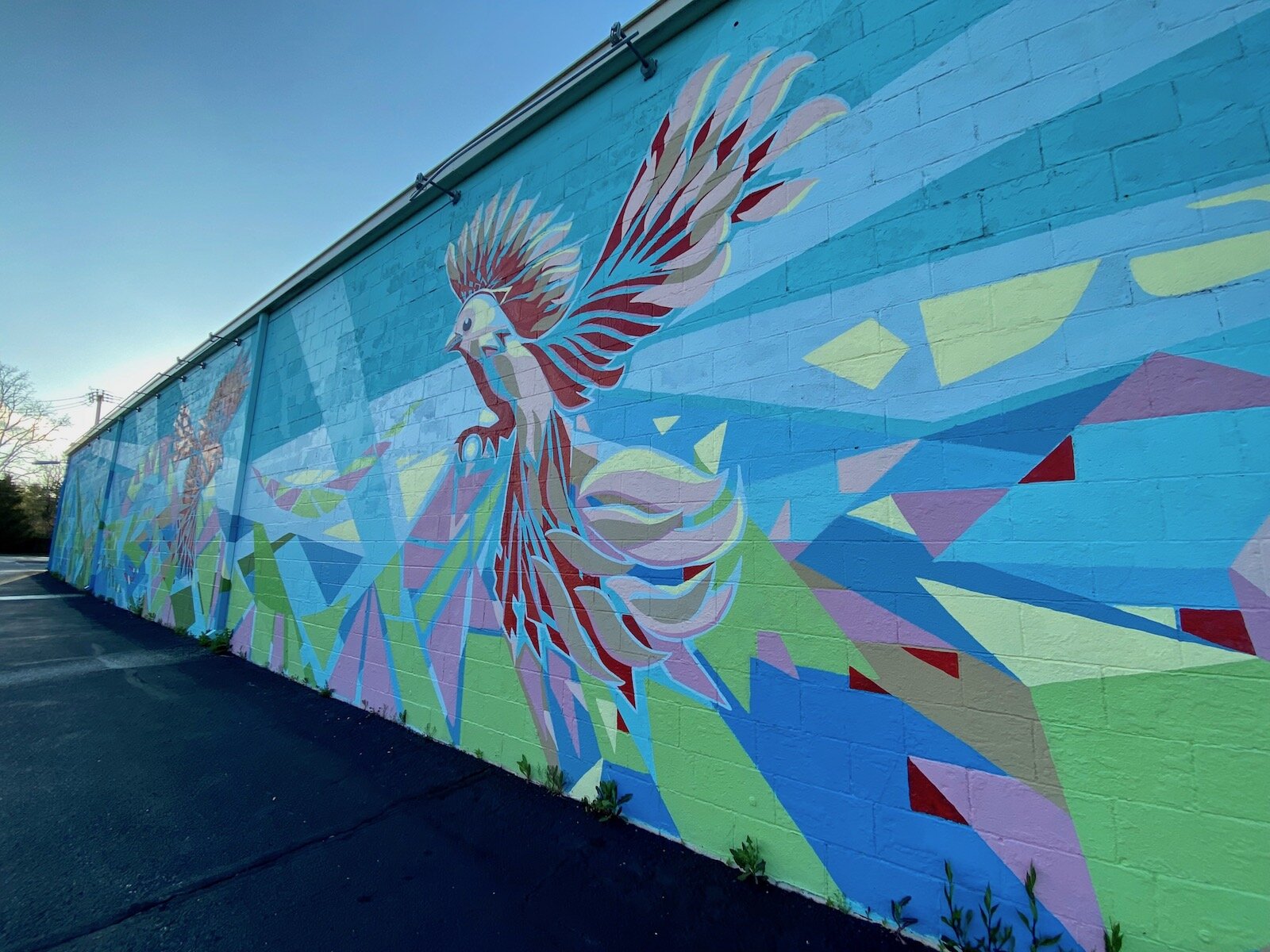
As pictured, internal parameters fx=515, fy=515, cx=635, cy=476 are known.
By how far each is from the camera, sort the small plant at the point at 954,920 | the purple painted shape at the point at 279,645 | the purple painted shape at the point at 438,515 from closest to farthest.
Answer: the small plant at the point at 954,920 < the purple painted shape at the point at 438,515 < the purple painted shape at the point at 279,645

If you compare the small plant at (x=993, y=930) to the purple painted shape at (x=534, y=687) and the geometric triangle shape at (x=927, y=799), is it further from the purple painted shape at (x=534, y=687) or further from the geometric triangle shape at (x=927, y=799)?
the purple painted shape at (x=534, y=687)

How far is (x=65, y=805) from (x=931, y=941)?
4.86 metres

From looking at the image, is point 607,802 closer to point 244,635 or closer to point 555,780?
point 555,780

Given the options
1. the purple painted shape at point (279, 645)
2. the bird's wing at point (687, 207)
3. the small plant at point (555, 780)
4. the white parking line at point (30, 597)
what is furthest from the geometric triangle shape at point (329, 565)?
the white parking line at point (30, 597)

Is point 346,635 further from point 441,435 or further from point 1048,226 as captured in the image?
point 1048,226

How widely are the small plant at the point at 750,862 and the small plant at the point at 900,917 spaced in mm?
549

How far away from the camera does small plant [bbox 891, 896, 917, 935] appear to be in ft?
6.79

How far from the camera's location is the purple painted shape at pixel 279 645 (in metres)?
5.96

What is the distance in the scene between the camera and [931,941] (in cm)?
203

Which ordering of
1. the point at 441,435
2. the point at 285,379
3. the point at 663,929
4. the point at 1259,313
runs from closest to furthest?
the point at 1259,313
the point at 663,929
the point at 441,435
the point at 285,379

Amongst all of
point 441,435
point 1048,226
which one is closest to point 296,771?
point 441,435

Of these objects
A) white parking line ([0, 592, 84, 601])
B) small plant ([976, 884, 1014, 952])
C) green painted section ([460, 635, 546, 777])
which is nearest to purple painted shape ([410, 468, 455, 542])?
green painted section ([460, 635, 546, 777])

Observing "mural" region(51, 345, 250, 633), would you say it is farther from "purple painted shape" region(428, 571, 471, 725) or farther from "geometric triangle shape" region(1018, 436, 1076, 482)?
"geometric triangle shape" region(1018, 436, 1076, 482)

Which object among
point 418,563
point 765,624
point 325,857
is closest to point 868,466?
point 765,624
